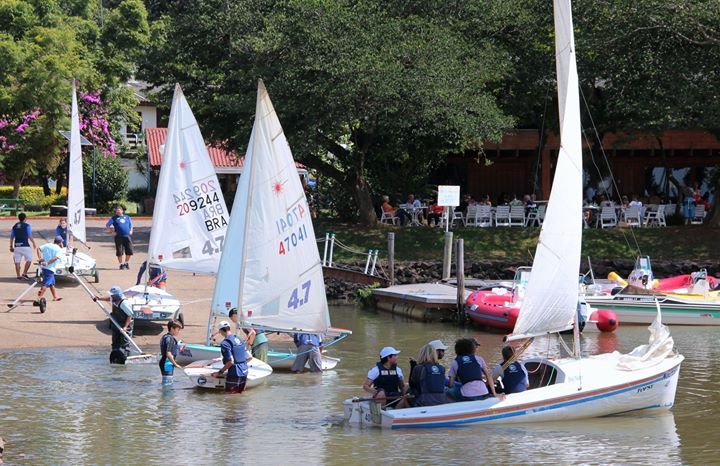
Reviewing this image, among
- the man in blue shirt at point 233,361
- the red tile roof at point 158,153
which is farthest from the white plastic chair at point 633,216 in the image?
the man in blue shirt at point 233,361

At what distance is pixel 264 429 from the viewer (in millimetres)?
19422

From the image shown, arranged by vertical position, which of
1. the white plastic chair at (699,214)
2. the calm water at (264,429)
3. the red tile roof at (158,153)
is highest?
the red tile roof at (158,153)

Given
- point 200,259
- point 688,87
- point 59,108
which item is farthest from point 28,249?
point 59,108

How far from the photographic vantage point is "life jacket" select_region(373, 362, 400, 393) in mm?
19203

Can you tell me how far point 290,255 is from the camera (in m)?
23.1

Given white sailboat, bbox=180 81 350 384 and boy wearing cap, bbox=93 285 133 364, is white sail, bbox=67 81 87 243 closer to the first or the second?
boy wearing cap, bbox=93 285 133 364

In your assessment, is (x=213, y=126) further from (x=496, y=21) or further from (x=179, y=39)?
(x=496, y=21)

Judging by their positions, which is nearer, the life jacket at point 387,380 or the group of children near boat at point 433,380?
the group of children near boat at point 433,380

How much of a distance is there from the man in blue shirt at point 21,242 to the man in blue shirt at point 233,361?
39.7ft

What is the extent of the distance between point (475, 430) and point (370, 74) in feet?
74.2

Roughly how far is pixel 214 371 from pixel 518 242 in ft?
73.4

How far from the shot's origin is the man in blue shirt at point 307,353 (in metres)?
24.6

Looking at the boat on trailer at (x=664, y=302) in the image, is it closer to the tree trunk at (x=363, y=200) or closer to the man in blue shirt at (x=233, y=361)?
the tree trunk at (x=363, y=200)

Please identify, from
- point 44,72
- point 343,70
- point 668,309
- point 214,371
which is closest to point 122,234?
point 343,70
